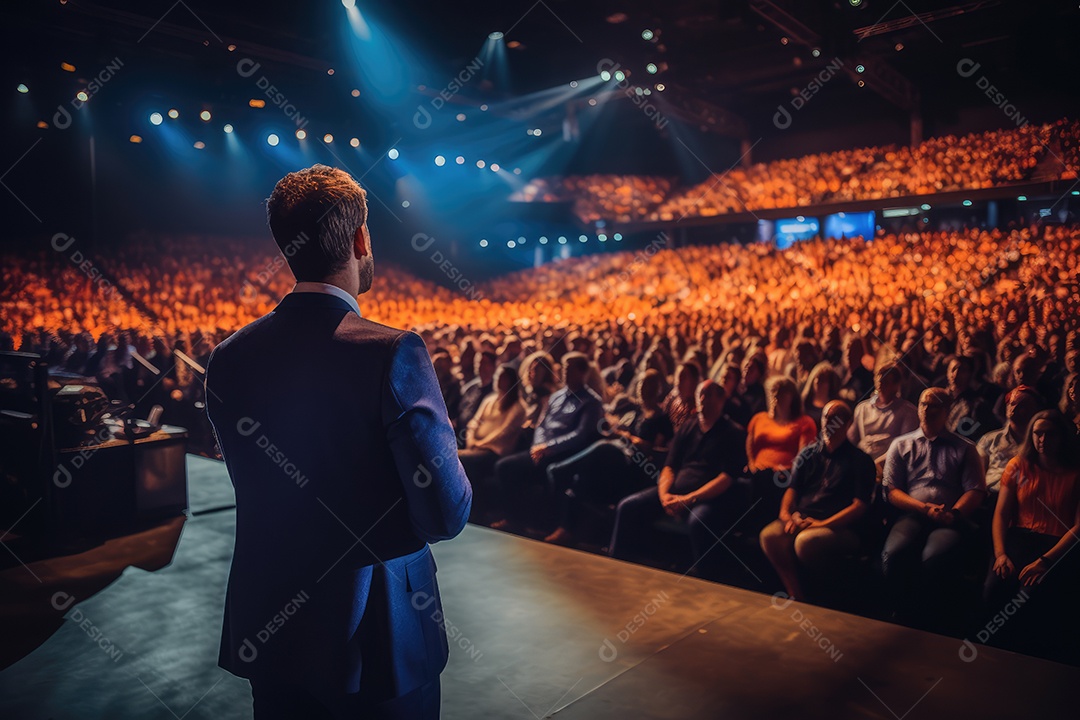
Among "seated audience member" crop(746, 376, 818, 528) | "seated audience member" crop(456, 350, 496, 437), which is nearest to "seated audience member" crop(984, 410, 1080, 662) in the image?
"seated audience member" crop(746, 376, 818, 528)

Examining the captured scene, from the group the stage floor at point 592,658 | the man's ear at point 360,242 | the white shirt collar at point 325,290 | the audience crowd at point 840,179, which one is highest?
the audience crowd at point 840,179

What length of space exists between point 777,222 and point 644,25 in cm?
475

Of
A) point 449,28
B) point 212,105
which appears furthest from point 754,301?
point 212,105

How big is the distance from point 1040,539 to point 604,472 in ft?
6.07

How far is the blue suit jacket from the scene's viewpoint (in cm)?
93

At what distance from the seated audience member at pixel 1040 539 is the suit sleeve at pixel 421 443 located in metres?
2.48

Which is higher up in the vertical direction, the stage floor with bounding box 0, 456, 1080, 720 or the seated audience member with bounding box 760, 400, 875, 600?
the seated audience member with bounding box 760, 400, 875, 600

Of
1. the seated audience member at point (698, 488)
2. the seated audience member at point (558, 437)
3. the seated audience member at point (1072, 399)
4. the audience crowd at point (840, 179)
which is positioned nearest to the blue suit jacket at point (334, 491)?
the seated audience member at point (698, 488)

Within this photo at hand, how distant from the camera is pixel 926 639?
8.29ft

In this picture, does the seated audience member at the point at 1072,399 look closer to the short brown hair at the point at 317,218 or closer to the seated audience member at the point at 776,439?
the seated audience member at the point at 776,439

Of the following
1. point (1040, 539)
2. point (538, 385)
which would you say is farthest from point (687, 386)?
point (1040, 539)

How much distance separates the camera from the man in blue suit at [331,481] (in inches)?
36.6

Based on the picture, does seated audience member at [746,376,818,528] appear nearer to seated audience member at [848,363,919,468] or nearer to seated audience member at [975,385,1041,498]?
seated audience member at [848,363,919,468]

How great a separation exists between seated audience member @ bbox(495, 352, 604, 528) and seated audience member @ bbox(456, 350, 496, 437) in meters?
0.81
